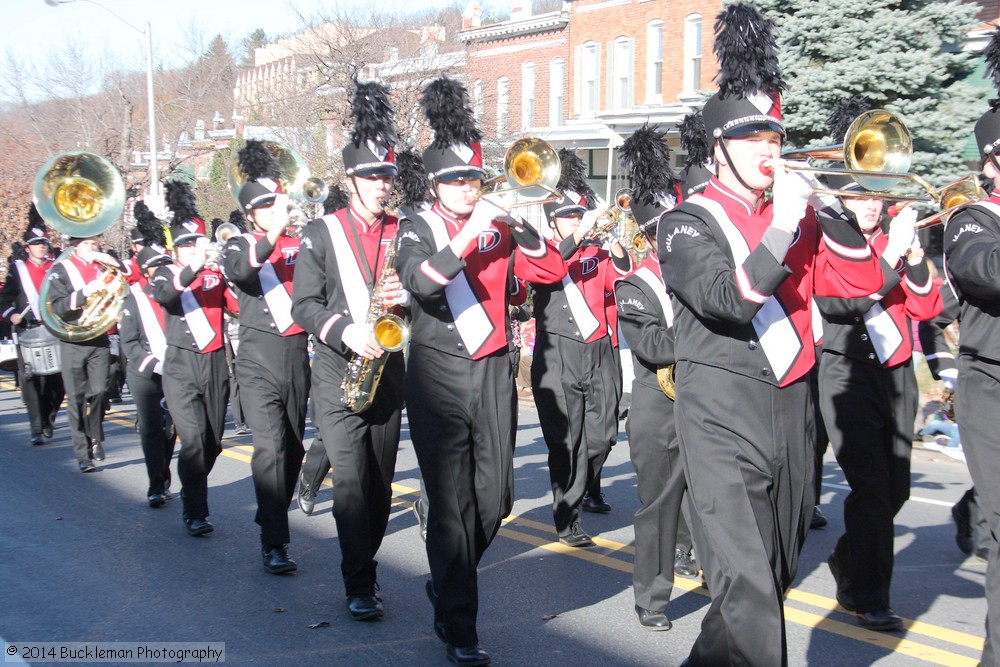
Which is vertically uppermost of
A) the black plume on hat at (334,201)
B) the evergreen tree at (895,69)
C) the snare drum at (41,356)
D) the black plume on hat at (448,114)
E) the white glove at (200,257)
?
the evergreen tree at (895,69)

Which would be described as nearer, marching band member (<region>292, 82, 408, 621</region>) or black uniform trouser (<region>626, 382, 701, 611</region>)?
black uniform trouser (<region>626, 382, 701, 611</region>)

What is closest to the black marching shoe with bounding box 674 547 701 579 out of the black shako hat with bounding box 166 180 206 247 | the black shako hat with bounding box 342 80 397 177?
the black shako hat with bounding box 342 80 397 177

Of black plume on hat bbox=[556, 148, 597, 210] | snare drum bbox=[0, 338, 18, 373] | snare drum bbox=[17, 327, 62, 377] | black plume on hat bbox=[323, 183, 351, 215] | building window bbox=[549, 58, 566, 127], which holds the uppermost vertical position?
building window bbox=[549, 58, 566, 127]

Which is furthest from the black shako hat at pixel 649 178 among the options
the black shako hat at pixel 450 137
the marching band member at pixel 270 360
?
the marching band member at pixel 270 360

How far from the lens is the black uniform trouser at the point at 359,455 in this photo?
574cm

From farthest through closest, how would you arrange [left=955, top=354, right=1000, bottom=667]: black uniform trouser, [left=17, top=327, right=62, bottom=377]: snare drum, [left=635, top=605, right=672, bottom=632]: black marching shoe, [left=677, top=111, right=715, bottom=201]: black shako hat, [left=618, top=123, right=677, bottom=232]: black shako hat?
[left=17, top=327, right=62, bottom=377]: snare drum
[left=618, top=123, right=677, bottom=232]: black shako hat
[left=677, top=111, right=715, bottom=201]: black shako hat
[left=635, top=605, right=672, bottom=632]: black marching shoe
[left=955, top=354, right=1000, bottom=667]: black uniform trouser

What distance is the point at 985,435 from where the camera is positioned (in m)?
4.39

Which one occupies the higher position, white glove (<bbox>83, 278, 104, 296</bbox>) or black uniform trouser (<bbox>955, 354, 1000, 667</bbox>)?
white glove (<bbox>83, 278, 104, 296</bbox>)

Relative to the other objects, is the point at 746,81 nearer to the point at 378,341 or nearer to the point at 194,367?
the point at 378,341

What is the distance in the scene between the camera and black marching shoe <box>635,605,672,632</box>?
5418 millimetres

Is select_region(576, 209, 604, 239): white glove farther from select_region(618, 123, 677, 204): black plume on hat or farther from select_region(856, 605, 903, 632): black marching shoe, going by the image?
select_region(856, 605, 903, 632): black marching shoe

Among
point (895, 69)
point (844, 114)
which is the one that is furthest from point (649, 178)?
point (895, 69)

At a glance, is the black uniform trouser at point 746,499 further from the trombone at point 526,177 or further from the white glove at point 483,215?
the trombone at point 526,177

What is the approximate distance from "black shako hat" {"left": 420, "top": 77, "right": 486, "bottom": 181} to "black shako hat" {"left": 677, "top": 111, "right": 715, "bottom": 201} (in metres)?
1.22
